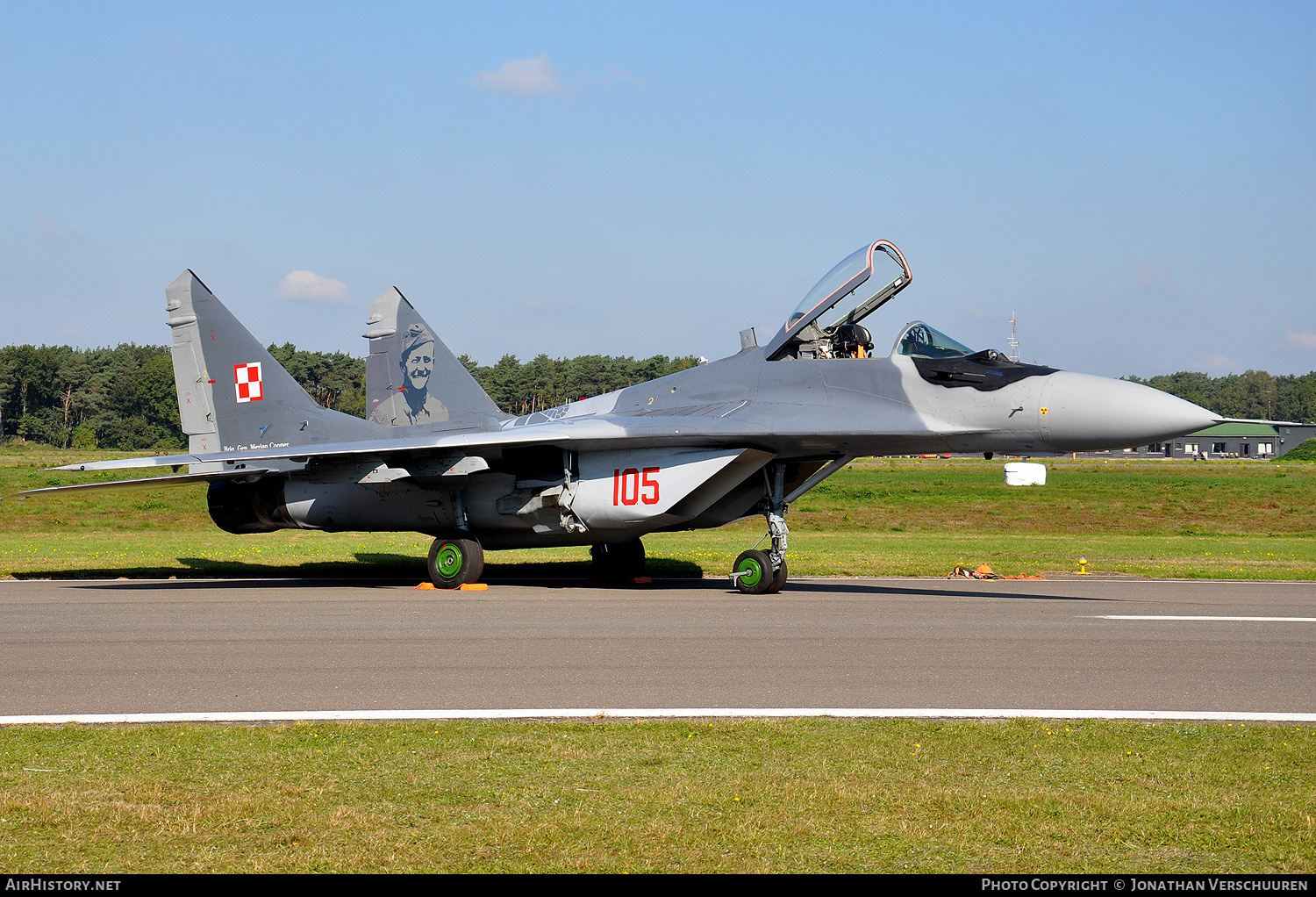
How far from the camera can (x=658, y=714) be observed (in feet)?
23.0

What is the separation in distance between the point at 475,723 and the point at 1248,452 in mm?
133131

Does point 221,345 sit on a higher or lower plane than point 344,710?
higher

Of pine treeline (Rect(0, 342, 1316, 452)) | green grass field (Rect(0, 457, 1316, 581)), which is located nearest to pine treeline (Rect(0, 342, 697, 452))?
pine treeline (Rect(0, 342, 1316, 452))

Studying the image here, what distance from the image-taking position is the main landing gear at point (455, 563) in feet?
52.6

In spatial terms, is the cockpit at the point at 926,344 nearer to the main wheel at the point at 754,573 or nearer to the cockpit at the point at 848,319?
the cockpit at the point at 848,319

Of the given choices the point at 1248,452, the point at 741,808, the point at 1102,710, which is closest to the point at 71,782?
the point at 741,808

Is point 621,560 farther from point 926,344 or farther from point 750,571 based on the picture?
point 926,344

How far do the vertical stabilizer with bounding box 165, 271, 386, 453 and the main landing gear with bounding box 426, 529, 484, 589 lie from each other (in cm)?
303

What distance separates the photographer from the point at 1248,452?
405 feet

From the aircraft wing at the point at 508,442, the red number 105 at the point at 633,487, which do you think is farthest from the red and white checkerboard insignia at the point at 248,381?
the red number 105 at the point at 633,487

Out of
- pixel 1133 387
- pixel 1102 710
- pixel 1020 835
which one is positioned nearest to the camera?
pixel 1020 835

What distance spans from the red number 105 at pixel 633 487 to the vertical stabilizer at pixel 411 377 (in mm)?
3871

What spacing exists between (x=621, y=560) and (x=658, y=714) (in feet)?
33.2
